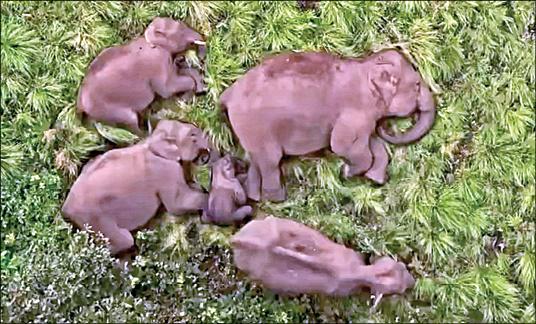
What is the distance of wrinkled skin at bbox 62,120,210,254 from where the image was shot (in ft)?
15.3

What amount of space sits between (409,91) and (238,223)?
3.99 ft

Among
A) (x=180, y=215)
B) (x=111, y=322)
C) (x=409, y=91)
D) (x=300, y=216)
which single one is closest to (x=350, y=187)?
(x=300, y=216)

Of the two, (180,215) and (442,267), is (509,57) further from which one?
(180,215)

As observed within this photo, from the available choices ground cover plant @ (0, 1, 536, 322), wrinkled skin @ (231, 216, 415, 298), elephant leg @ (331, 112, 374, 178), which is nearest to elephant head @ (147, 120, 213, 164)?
ground cover plant @ (0, 1, 536, 322)

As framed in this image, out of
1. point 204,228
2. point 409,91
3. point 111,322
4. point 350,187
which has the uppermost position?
point 409,91

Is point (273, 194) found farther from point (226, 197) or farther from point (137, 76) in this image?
point (137, 76)

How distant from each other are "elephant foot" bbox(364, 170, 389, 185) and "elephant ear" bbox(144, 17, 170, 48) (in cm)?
136

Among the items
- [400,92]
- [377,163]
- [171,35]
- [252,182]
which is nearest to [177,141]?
[252,182]

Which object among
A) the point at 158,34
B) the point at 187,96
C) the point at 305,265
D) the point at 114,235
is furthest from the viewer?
the point at 187,96

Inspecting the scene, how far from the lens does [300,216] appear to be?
190 inches

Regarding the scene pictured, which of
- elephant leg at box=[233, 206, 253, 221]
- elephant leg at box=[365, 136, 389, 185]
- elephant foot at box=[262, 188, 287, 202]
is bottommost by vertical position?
elephant leg at box=[233, 206, 253, 221]

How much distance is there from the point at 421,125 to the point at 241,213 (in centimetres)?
114

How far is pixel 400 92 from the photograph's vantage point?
4715 millimetres

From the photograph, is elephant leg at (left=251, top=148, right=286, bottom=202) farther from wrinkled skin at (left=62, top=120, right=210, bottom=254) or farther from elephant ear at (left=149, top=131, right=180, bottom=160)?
elephant ear at (left=149, top=131, right=180, bottom=160)
